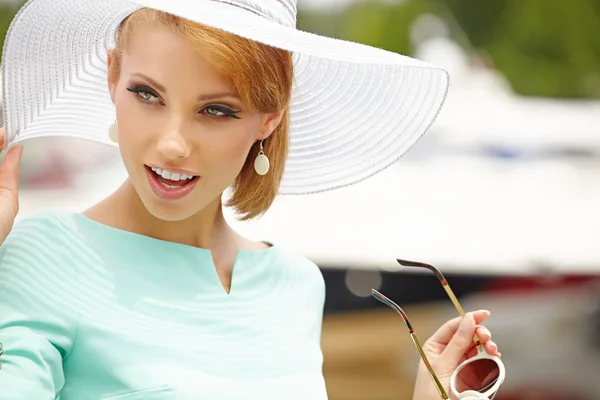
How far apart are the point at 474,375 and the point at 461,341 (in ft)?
0.19

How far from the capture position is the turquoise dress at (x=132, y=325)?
4.54ft

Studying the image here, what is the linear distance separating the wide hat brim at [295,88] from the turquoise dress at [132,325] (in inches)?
8.3

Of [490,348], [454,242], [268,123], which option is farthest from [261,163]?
[454,242]

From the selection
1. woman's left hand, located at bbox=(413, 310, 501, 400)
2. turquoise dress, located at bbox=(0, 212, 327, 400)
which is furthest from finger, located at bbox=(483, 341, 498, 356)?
turquoise dress, located at bbox=(0, 212, 327, 400)

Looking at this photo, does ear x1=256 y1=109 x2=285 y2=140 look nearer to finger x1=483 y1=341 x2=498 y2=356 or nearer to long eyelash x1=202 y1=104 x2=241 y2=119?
long eyelash x1=202 y1=104 x2=241 y2=119

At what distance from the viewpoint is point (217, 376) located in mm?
1505

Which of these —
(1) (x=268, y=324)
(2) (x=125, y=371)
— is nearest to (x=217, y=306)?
(1) (x=268, y=324)

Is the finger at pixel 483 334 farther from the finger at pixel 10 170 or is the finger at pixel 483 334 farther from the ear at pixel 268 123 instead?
the finger at pixel 10 170

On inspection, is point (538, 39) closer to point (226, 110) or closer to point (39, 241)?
point (226, 110)

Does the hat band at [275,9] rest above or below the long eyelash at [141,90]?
above

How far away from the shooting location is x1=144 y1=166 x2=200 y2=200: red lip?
4.82 feet

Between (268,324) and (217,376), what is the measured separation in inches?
6.5

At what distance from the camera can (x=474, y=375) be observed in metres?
1.67

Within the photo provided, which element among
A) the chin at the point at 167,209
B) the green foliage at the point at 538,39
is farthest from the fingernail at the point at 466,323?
the green foliage at the point at 538,39
